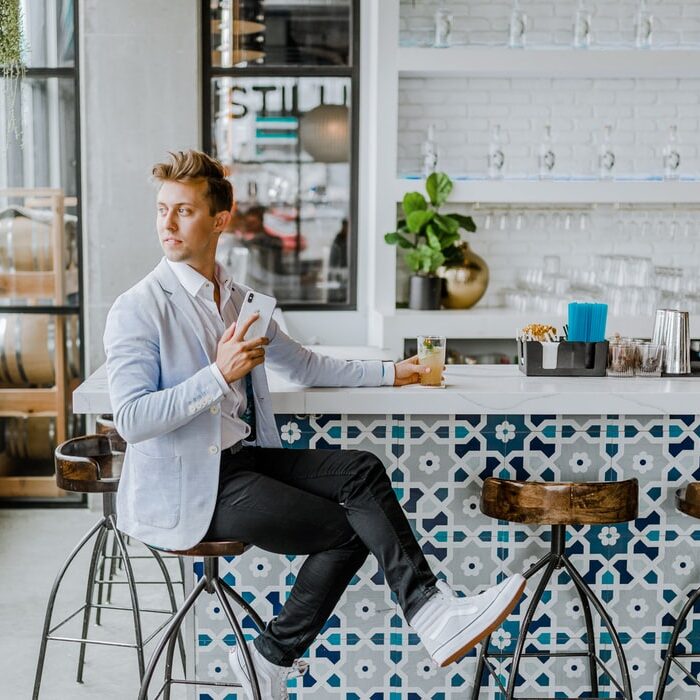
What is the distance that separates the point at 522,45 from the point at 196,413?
3.79 m

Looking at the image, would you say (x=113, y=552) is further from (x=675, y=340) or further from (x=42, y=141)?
(x=42, y=141)

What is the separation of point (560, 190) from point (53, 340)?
291 cm

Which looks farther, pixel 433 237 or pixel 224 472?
Result: pixel 433 237

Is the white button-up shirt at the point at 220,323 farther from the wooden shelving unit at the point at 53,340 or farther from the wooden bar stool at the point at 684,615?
the wooden shelving unit at the point at 53,340

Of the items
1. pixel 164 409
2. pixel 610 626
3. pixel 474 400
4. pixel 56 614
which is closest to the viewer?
pixel 164 409

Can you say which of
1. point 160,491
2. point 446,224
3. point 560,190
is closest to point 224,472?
point 160,491

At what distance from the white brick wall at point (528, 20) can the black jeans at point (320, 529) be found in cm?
368

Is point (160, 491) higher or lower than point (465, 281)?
lower

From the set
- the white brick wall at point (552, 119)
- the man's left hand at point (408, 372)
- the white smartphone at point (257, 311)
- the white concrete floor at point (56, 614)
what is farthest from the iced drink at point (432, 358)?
the white brick wall at point (552, 119)

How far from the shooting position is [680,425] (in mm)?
3010

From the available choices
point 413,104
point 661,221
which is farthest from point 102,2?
point 661,221

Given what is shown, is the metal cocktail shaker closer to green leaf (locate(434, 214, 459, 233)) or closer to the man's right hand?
the man's right hand

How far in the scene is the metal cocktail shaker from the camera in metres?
3.21

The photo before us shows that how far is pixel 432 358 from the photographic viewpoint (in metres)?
2.94
